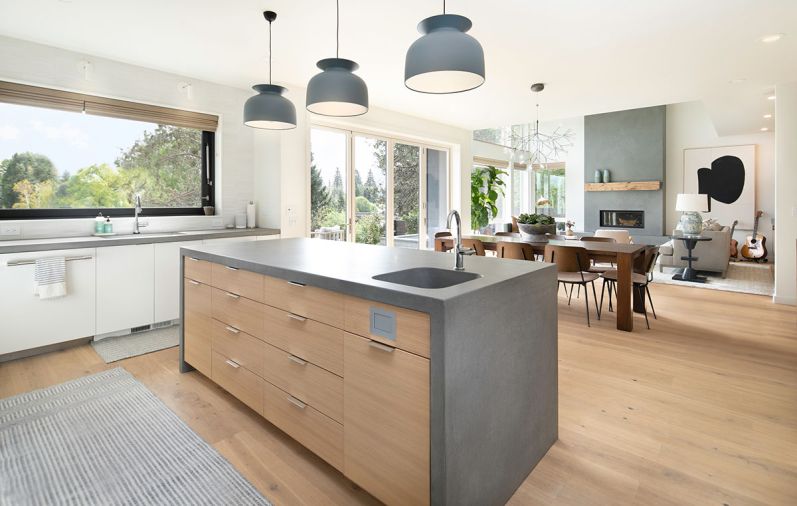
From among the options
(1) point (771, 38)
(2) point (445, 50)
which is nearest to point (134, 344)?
(2) point (445, 50)

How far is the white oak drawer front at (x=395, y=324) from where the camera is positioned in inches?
53.9

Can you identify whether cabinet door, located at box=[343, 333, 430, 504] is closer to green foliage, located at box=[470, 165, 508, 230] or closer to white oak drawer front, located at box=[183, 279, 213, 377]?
white oak drawer front, located at box=[183, 279, 213, 377]

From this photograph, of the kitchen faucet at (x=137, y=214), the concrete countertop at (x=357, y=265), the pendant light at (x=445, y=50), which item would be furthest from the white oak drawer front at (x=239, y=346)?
the kitchen faucet at (x=137, y=214)

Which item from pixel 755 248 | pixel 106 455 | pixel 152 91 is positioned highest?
pixel 152 91

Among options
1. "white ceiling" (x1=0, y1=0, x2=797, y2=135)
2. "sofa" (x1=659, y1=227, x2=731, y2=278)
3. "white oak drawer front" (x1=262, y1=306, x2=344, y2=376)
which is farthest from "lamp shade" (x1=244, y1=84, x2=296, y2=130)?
"sofa" (x1=659, y1=227, x2=731, y2=278)

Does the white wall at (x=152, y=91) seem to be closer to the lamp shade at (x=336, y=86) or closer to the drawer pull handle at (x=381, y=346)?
the lamp shade at (x=336, y=86)

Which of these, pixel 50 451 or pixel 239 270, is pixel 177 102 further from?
pixel 50 451

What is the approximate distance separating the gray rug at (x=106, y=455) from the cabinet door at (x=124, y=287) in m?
0.99

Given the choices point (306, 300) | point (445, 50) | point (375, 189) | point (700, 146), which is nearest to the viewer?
point (445, 50)

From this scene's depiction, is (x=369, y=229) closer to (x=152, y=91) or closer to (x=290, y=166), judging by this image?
(x=290, y=166)

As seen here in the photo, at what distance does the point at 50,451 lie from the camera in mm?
2057

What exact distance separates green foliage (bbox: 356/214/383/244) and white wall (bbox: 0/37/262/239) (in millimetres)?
1374

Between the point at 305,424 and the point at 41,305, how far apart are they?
2664mm

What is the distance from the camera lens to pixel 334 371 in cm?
173
